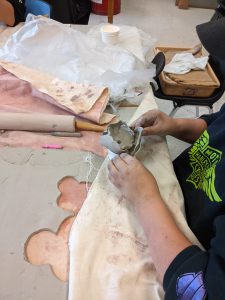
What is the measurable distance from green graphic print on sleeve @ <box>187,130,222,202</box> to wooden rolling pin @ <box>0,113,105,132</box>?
1.23ft

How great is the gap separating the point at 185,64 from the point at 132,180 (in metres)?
1.10

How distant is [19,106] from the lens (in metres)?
0.97

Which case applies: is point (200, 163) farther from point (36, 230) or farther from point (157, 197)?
point (36, 230)

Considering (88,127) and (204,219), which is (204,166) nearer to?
(204,219)

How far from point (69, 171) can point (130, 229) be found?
0.25m

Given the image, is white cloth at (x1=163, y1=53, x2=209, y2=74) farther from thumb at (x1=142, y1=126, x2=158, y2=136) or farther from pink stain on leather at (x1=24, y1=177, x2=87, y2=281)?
pink stain on leather at (x1=24, y1=177, x2=87, y2=281)

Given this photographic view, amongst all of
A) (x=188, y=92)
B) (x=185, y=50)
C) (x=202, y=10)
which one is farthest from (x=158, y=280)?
(x=202, y=10)

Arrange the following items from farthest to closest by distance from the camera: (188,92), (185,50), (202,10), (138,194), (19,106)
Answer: (202,10) → (185,50) → (188,92) → (19,106) → (138,194)

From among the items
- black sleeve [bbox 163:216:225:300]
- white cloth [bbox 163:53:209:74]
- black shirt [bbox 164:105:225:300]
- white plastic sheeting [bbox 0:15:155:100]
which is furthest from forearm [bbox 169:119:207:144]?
white cloth [bbox 163:53:209:74]

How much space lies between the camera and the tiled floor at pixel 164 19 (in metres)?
3.01

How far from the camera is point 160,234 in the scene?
57 cm

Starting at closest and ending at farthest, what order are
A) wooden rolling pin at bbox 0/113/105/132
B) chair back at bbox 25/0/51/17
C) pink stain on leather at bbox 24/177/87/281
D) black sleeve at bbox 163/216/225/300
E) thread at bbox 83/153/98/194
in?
1. black sleeve at bbox 163/216/225/300
2. pink stain on leather at bbox 24/177/87/281
3. thread at bbox 83/153/98/194
4. wooden rolling pin at bbox 0/113/105/132
5. chair back at bbox 25/0/51/17

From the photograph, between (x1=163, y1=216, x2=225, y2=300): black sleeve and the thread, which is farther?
the thread

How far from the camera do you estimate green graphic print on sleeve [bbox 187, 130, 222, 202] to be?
667mm
